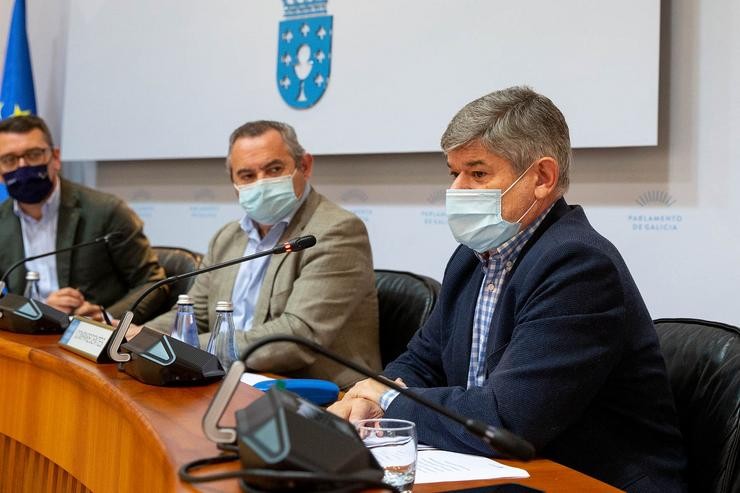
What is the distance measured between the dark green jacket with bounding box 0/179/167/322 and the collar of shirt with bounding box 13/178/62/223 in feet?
0.07

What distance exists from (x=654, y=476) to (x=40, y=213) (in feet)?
9.68

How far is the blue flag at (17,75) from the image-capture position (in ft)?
17.0

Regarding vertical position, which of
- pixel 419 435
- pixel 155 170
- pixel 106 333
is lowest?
pixel 419 435

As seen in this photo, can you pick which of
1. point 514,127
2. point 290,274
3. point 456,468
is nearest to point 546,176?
point 514,127

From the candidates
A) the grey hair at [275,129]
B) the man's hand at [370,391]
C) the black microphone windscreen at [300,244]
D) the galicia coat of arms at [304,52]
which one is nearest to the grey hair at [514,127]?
the black microphone windscreen at [300,244]

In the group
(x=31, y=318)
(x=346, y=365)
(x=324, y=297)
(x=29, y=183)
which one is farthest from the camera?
(x=29, y=183)

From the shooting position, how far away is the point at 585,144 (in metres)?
3.19

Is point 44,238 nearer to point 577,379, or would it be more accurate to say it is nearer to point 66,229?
point 66,229

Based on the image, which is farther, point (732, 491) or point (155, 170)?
point (155, 170)

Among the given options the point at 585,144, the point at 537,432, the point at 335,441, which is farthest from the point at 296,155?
the point at 335,441

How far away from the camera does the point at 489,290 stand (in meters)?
1.97

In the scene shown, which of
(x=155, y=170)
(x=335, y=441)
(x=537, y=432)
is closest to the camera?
(x=335, y=441)

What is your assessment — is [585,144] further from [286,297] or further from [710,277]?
[286,297]

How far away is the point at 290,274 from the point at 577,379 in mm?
1373
